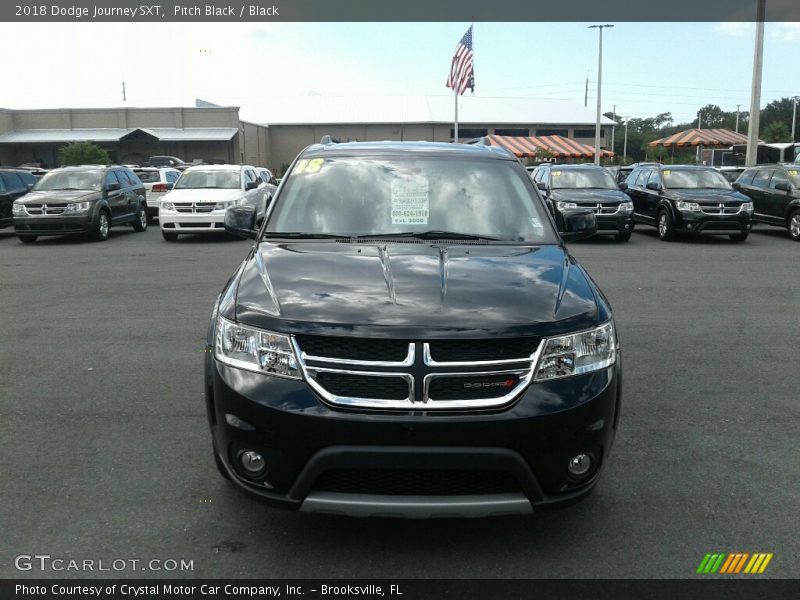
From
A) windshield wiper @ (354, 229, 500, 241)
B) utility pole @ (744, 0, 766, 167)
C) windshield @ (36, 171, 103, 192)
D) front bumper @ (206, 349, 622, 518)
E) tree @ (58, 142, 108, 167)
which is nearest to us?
front bumper @ (206, 349, 622, 518)

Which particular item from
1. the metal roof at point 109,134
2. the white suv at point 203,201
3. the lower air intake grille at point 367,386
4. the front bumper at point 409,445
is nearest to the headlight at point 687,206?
the white suv at point 203,201

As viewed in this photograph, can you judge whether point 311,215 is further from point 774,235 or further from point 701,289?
point 774,235

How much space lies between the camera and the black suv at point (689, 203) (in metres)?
16.6

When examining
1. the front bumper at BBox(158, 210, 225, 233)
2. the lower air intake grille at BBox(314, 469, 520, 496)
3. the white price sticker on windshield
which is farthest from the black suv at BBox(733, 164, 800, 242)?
the lower air intake grille at BBox(314, 469, 520, 496)

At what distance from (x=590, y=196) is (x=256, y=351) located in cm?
1479

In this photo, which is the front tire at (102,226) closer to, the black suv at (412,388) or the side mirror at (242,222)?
the side mirror at (242,222)

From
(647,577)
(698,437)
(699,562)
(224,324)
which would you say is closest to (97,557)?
(224,324)

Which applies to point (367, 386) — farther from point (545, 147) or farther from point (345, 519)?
point (545, 147)

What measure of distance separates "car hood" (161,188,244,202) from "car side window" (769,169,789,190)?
42.1ft

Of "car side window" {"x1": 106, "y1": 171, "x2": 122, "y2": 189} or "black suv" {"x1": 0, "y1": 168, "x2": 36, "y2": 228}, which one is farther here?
"car side window" {"x1": 106, "y1": 171, "x2": 122, "y2": 189}

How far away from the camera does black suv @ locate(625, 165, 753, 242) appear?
1659 centimetres

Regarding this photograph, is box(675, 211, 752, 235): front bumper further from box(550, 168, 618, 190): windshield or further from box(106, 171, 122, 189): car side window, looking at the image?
box(106, 171, 122, 189): car side window

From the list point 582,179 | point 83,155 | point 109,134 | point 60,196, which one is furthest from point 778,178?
point 109,134

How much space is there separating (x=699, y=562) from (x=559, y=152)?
42899 millimetres
